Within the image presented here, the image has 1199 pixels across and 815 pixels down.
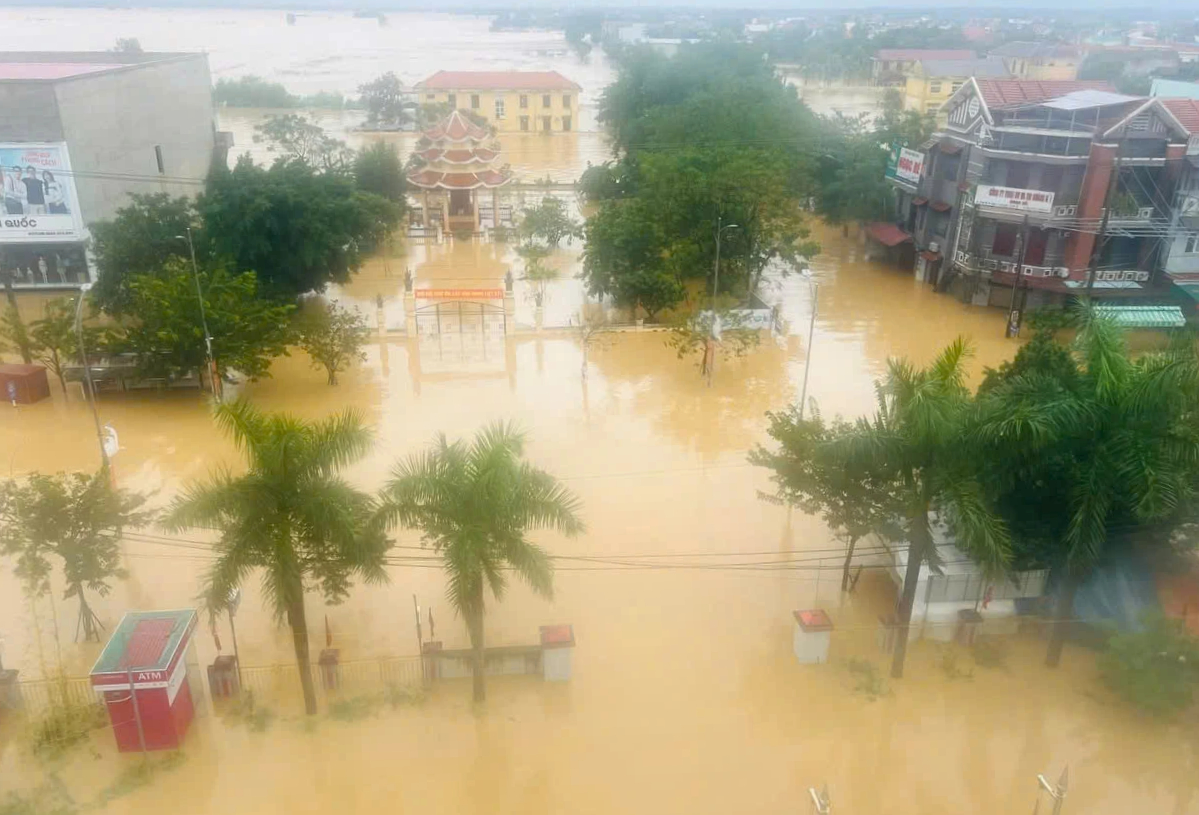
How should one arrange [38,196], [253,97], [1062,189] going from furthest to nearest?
1. [253,97]
2. [38,196]
3. [1062,189]

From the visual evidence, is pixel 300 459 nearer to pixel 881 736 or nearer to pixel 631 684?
pixel 631 684

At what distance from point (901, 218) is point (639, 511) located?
838 inches

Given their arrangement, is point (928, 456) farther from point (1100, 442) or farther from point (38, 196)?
point (38, 196)

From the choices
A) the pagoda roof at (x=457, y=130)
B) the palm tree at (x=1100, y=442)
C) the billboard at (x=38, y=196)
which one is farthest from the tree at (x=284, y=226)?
the palm tree at (x=1100, y=442)

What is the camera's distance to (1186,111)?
24.3 metres

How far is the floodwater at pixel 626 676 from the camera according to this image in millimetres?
9641

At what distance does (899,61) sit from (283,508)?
9138 centimetres

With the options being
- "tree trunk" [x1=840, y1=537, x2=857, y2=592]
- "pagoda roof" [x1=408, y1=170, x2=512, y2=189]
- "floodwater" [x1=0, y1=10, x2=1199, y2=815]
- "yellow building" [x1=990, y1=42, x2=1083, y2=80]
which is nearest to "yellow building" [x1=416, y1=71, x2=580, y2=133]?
"pagoda roof" [x1=408, y1=170, x2=512, y2=189]

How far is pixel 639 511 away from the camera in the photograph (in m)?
15.0

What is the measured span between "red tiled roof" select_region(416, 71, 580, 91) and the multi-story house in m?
42.9

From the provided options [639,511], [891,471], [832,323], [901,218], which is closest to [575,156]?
[901,218]

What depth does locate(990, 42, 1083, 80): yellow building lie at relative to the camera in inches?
3174

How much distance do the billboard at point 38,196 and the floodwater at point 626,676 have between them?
9327 mm

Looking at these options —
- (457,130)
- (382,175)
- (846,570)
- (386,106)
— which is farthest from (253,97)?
(846,570)
